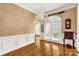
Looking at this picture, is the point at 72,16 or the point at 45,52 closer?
the point at 45,52

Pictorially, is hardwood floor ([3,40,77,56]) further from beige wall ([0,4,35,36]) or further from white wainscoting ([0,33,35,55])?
beige wall ([0,4,35,36])

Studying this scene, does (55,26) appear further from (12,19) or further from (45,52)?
(12,19)

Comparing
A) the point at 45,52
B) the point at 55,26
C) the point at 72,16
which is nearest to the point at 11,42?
the point at 45,52

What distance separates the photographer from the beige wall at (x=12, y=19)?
12.5 feet

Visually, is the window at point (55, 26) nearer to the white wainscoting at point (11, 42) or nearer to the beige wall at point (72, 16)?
the beige wall at point (72, 16)

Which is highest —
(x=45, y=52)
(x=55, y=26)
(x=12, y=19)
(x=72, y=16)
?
(x=72, y=16)

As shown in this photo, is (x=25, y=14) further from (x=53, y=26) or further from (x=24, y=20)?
(x=53, y=26)

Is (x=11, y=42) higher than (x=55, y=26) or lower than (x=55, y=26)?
lower

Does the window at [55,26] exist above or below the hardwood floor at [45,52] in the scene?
above

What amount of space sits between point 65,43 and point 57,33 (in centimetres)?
125

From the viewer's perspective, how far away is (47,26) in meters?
7.74

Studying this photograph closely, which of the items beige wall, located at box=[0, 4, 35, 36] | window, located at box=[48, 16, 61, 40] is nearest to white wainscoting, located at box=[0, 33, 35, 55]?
beige wall, located at box=[0, 4, 35, 36]

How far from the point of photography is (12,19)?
4441 millimetres

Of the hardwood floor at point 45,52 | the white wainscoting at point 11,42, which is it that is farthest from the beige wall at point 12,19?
the hardwood floor at point 45,52
